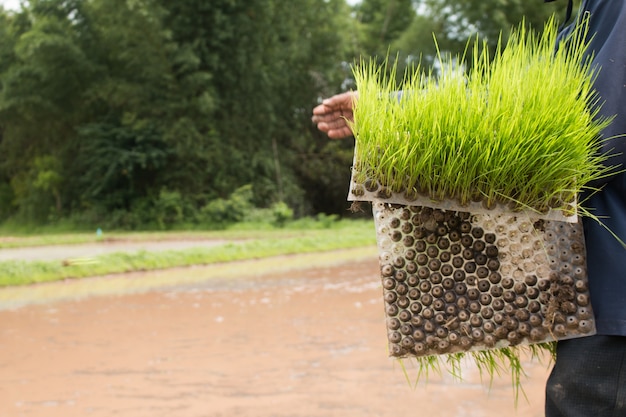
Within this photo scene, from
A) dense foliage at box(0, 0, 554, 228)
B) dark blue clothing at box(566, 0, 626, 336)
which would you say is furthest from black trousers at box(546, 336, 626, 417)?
dense foliage at box(0, 0, 554, 228)

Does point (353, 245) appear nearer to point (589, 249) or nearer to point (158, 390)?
point (158, 390)

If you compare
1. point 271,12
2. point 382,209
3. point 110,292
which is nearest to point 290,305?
point 110,292

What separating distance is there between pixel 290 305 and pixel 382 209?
→ 427 centimetres

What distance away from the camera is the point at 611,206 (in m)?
1.23

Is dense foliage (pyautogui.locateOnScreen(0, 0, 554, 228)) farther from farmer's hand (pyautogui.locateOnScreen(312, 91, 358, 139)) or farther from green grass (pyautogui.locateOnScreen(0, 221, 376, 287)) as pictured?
farmer's hand (pyautogui.locateOnScreen(312, 91, 358, 139))

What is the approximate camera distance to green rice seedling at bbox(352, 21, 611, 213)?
1234 millimetres

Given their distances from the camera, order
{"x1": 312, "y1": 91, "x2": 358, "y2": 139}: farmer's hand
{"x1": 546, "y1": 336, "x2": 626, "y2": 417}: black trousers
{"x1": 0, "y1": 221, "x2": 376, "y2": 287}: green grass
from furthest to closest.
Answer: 1. {"x1": 0, "y1": 221, "x2": 376, "y2": 287}: green grass
2. {"x1": 312, "y1": 91, "x2": 358, "y2": 139}: farmer's hand
3. {"x1": 546, "y1": 336, "x2": 626, "y2": 417}: black trousers

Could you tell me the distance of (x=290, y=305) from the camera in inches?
217

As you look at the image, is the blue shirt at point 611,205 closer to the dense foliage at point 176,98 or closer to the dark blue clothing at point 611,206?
the dark blue clothing at point 611,206

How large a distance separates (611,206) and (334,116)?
1.95ft

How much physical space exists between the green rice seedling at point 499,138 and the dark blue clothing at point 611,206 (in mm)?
23

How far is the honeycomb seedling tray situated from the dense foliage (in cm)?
1497

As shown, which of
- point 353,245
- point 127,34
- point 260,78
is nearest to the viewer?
point 353,245

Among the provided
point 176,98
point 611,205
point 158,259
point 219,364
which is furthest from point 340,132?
point 176,98
